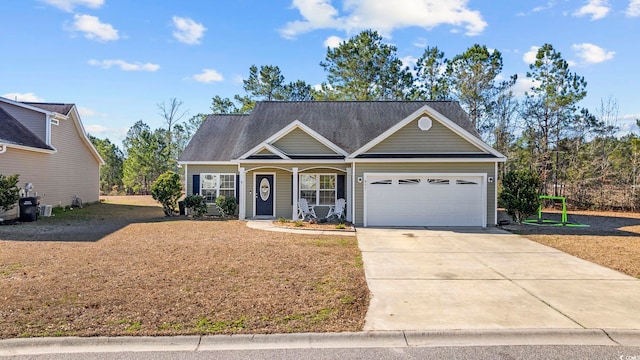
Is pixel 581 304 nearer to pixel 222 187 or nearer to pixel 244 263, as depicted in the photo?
pixel 244 263

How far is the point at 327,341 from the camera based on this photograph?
14.5 feet

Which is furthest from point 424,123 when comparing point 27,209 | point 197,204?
point 27,209

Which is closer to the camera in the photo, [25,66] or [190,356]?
[190,356]

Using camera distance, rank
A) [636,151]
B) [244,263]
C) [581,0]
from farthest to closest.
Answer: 1. [636,151]
2. [581,0]
3. [244,263]

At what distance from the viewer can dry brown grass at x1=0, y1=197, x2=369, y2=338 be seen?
4.80 meters

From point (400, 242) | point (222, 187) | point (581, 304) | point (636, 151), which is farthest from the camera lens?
point (636, 151)

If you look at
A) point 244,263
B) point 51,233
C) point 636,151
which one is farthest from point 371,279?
point 636,151

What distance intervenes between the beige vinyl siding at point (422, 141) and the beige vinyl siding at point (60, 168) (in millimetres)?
14768

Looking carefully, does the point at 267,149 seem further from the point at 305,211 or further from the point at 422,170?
the point at 422,170

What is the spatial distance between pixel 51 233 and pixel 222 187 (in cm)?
725

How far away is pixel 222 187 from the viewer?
18.0m

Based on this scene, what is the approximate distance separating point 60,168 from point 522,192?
22093mm

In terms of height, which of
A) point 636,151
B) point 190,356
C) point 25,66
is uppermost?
point 25,66

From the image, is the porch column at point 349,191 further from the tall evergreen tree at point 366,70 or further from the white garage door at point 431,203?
the tall evergreen tree at point 366,70
